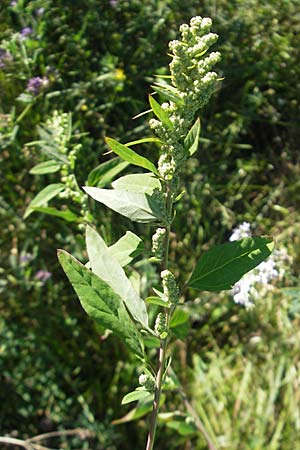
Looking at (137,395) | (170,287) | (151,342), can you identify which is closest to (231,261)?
(170,287)

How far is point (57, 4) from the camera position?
1.76 metres

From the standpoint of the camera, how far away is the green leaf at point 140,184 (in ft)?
2.35

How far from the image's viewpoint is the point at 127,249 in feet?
2.54

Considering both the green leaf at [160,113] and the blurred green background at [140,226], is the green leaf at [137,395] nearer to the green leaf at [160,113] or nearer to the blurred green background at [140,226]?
the green leaf at [160,113]

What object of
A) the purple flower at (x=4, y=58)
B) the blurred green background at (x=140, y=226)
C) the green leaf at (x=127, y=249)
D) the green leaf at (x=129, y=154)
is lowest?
the blurred green background at (x=140, y=226)

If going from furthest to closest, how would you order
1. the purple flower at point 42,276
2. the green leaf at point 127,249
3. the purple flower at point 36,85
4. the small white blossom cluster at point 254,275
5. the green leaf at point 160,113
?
the purple flower at point 42,276 < the purple flower at point 36,85 < the small white blossom cluster at point 254,275 < the green leaf at point 127,249 < the green leaf at point 160,113

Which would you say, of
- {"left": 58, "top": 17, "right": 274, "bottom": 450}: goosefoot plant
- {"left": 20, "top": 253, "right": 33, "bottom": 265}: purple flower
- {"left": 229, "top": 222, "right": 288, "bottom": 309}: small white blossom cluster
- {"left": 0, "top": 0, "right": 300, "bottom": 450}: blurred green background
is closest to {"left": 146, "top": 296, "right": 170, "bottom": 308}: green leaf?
{"left": 58, "top": 17, "right": 274, "bottom": 450}: goosefoot plant

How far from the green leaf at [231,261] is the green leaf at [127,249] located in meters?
0.09

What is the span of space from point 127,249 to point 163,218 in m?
0.11

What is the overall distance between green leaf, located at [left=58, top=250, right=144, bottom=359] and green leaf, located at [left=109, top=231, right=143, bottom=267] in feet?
0.25

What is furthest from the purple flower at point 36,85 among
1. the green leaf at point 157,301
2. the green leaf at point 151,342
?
the green leaf at point 157,301

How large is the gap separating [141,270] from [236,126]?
651 mm

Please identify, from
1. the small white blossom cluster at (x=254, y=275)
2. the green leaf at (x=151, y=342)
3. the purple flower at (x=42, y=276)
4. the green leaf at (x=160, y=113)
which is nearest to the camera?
the green leaf at (x=160, y=113)

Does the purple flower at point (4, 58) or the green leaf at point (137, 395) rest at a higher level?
the purple flower at point (4, 58)
